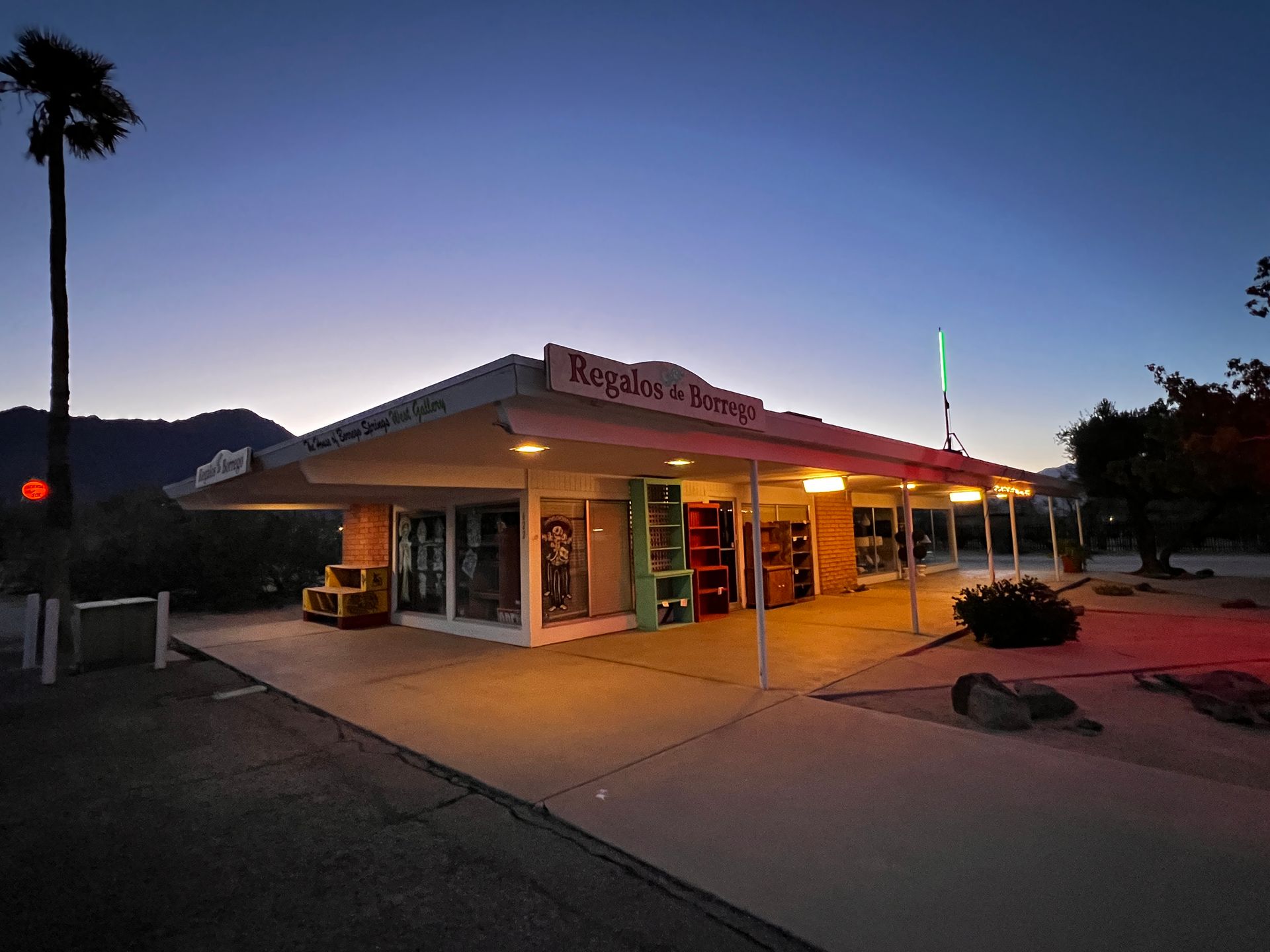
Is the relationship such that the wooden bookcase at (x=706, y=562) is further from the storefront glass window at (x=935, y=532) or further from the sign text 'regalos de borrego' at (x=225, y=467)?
the storefront glass window at (x=935, y=532)

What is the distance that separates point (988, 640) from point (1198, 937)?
7007mm

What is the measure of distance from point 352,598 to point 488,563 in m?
3.31

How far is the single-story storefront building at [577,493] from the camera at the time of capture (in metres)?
5.21

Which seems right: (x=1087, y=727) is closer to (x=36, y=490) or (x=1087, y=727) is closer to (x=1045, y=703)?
(x=1045, y=703)

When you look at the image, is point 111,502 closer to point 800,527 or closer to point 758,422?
point 800,527

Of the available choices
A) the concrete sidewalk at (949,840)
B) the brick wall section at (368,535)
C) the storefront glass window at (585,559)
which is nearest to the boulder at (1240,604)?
the concrete sidewalk at (949,840)

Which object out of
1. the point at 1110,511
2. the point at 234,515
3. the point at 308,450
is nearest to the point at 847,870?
the point at 308,450

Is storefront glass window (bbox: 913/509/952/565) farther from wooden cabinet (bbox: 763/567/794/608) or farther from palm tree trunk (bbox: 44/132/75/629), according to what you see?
palm tree trunk (bbox: 44/132/75/629)

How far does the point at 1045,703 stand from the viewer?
216 inches

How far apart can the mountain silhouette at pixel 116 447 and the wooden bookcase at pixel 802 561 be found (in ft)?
240

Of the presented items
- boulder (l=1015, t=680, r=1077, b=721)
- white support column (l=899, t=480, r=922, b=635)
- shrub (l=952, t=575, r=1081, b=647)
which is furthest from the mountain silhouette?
boulder (l=1015, t=680, r=1077, b=721)

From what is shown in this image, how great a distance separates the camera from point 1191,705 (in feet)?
18.9

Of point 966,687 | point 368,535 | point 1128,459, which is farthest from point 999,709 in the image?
point 1128,459

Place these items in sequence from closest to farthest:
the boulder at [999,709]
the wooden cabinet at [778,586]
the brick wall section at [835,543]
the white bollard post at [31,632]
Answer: the boulder at [999,709], the white bollard post at [31,632], the wooden cabinet at [778,586], the brick wall section at [835,543]
